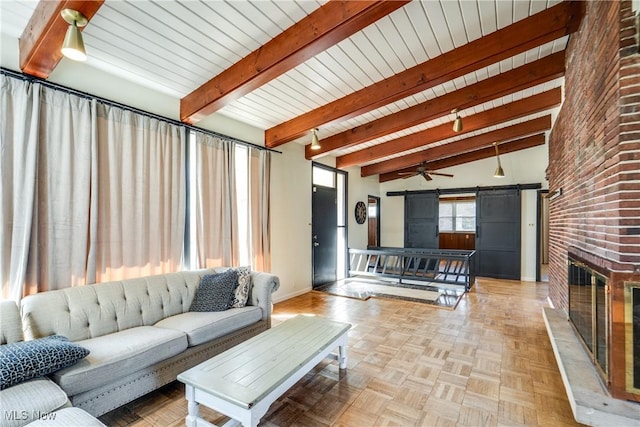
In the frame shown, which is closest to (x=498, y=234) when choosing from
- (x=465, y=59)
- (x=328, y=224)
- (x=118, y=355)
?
(x=328, y=224)

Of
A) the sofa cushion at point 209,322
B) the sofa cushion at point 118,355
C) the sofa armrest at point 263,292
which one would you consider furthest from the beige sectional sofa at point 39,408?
the sofa armrest at point 263,292

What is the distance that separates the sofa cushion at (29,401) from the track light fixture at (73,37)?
1.83m

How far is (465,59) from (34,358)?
3.94m

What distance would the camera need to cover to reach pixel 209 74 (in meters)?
2.93

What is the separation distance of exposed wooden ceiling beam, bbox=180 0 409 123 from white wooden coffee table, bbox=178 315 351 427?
227 cm

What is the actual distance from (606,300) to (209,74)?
12.0 ft

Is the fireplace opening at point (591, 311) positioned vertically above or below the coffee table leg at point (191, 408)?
above

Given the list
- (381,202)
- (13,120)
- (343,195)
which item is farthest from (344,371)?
(381,202)

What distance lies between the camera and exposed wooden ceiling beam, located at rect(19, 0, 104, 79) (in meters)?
1.72

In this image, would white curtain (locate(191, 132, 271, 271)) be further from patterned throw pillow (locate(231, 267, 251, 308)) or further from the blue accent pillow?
the blue accent pillow

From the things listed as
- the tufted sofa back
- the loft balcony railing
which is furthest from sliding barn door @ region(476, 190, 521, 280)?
the tufted sofa back

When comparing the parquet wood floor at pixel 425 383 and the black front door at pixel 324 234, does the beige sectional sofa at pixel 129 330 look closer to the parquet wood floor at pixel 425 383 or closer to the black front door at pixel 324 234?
the parquet wood floor at pixel 425 383

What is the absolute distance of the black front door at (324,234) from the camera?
576cm

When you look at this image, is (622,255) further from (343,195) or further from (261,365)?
(343,195)
